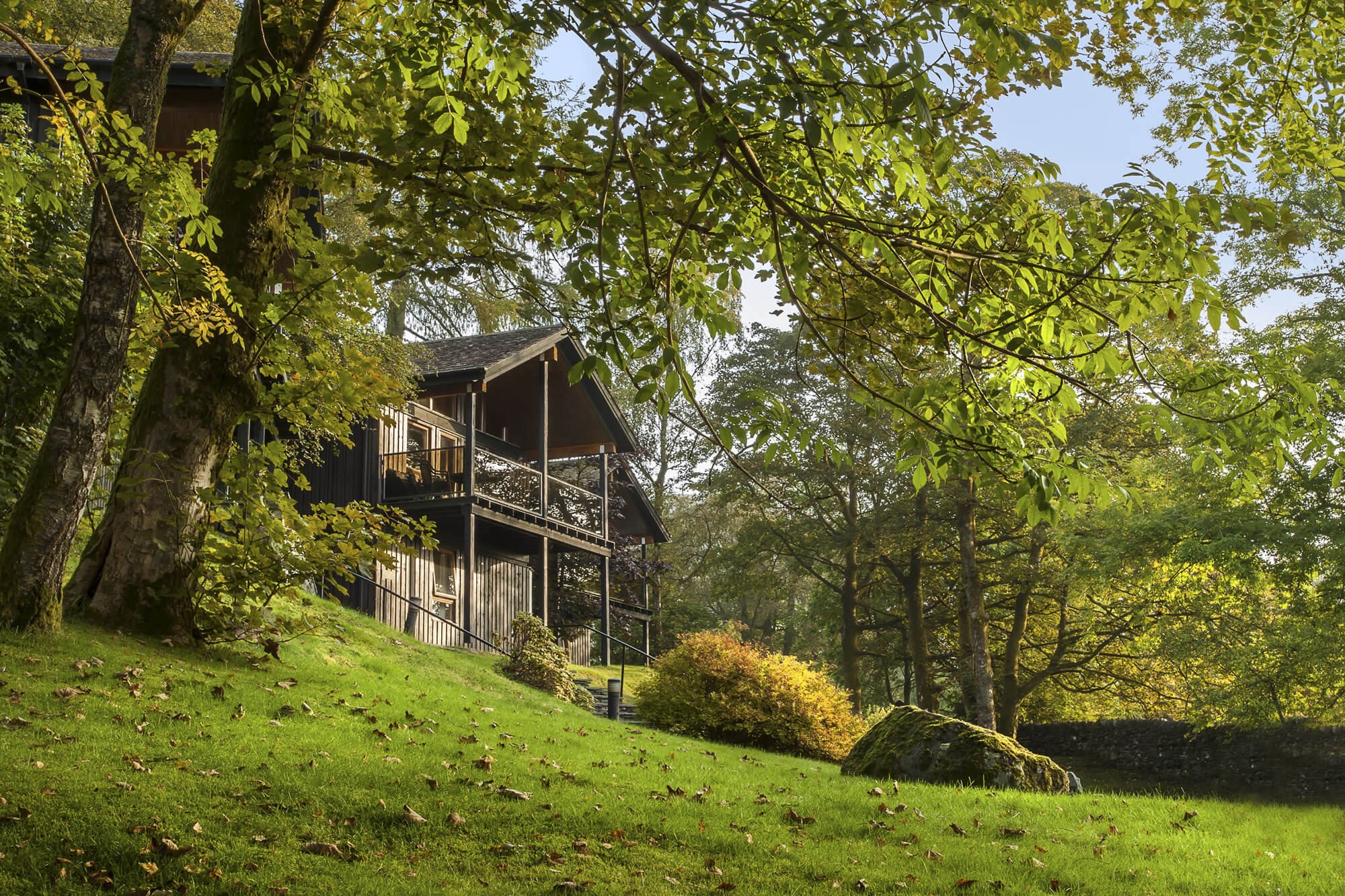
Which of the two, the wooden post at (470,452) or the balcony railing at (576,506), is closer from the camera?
the wooden post at (470,452)

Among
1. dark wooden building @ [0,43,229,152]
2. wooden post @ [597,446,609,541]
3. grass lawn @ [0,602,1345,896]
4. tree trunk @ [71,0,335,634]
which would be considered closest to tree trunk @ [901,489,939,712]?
wooden post @ [597,446,609,541]

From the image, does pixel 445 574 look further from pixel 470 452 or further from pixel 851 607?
pixel 851 607

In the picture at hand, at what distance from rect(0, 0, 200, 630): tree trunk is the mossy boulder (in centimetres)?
893

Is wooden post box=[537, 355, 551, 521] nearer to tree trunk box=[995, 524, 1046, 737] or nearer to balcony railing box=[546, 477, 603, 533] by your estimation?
balcony railing box=[546, 477, 603, 533]

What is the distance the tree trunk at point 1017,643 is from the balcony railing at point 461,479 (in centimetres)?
1074

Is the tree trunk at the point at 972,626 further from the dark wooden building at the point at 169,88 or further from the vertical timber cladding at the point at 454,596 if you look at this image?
the dark wooden building at the point at 169,88

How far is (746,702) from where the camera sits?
17781 millimetres

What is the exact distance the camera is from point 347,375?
24.9 ft

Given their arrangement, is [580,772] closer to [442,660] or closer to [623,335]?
[623,335]

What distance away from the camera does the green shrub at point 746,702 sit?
58.0 feet

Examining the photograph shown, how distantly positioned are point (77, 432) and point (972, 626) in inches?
821

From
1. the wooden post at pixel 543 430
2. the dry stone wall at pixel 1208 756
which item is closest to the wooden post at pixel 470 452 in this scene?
the wooden post at pixel 543 430

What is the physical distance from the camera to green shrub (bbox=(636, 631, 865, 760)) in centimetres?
1767

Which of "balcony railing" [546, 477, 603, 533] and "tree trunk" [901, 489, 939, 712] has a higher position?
"balcony railing" [546, 477, 603, 533]
